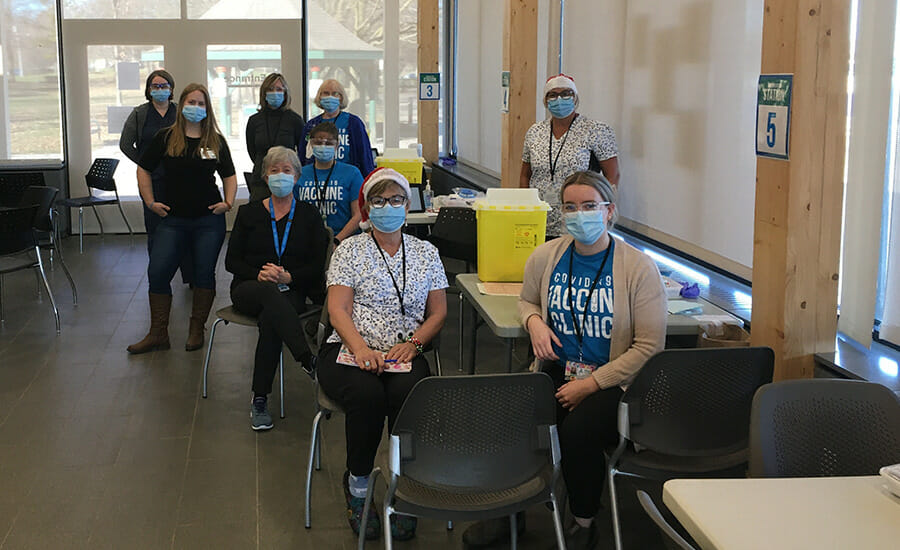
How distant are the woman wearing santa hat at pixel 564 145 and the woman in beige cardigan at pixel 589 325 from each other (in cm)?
180

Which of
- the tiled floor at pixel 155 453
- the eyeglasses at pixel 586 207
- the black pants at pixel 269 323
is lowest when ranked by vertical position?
the tiled floor at pixel 155 453

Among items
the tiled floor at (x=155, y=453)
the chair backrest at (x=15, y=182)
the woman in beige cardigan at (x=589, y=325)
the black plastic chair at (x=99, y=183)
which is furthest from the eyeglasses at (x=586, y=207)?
the chair backrest at (x=15, y=182)

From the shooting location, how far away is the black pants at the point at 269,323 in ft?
14.3

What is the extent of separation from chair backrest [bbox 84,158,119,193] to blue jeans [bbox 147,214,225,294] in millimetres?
4440

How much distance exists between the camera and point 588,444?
3156 millimetres

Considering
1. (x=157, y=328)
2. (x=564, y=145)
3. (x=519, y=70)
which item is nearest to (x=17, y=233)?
(x=157, y=328)

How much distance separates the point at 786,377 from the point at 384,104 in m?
8.71

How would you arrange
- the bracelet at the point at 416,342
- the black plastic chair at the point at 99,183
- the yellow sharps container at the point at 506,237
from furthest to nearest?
the black plastic chair at the point at 99,183, the yellow sharps container at the point at 506,237, the bracelet at the point at 416,342

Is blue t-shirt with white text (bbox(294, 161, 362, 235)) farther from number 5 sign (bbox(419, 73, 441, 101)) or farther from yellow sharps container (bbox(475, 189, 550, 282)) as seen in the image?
number 5 sign (bbox(419, 73, 441, 101))

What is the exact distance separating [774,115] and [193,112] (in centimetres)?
348

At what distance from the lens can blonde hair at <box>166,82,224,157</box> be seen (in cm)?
556

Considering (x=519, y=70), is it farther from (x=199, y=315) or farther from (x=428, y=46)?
(x=428, y=46)

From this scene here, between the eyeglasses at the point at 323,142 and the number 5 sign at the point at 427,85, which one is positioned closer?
the eyeglasses at the point at 323,142

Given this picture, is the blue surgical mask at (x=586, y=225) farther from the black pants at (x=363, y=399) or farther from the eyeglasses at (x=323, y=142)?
the eyeglasses at (x=323, y=142)
